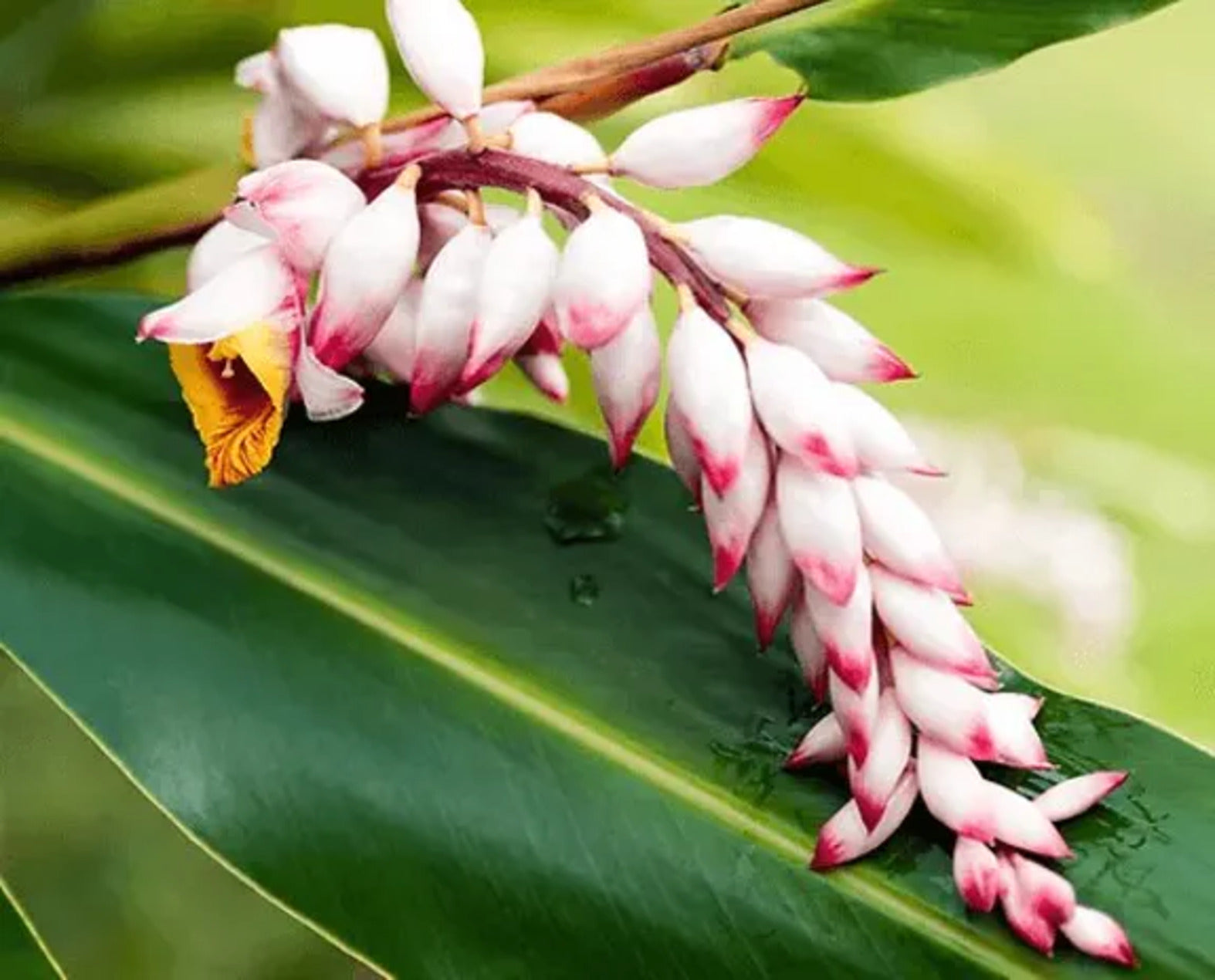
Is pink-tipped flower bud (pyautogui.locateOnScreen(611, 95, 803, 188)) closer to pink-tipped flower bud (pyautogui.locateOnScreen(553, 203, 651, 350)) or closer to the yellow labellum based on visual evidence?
pink-tipped flower bud (pyautogui.locateOnScreen(553, 203, 651, 350))

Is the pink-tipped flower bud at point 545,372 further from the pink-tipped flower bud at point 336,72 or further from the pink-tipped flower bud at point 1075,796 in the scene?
the pink-tipped flower bud at point 1075,796

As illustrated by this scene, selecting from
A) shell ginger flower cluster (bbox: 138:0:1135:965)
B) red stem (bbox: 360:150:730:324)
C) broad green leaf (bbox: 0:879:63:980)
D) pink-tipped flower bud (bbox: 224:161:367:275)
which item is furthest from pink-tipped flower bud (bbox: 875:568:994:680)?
broad green leaf (bbox: 0:879:63:980)

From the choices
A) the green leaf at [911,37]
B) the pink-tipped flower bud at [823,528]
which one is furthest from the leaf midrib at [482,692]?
the green leaf at [911,37]

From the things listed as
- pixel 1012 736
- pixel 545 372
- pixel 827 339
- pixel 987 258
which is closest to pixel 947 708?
pixel 1012 736

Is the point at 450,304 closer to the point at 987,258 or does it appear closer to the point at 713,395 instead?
the point at 713,395

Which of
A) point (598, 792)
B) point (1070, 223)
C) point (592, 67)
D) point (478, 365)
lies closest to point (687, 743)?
point (598, 792)

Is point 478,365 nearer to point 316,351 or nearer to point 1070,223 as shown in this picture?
point 316,351

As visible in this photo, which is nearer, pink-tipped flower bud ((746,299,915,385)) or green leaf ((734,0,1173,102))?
pink-tipped flower bud ((746,299,915,385))
